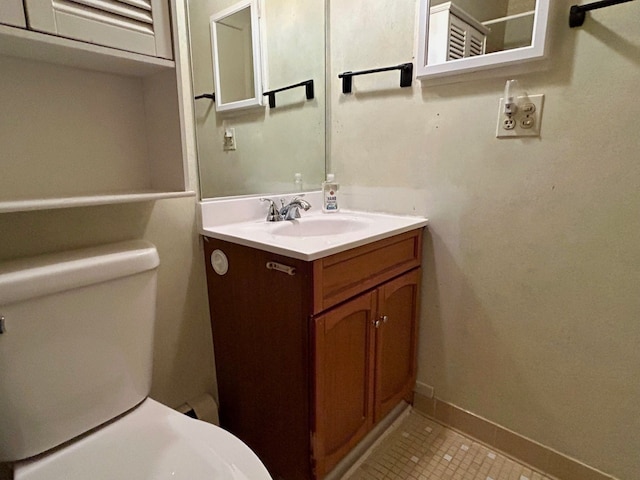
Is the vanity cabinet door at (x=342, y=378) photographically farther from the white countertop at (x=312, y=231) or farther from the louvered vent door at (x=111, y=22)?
the louvered vent door at (x=111, y=22)

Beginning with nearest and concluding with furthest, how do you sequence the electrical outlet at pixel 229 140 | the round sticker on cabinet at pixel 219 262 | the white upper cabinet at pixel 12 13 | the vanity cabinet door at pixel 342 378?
the white upper cabinet at pixel 12 13 → the vanity cabinet door at pixel 342 378 → the round sticker on cabinet at pixel 219 262 → the electrical outlet at pixel 229 140

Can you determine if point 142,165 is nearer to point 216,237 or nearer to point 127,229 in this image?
point 127,229

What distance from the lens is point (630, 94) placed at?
3.09 ft

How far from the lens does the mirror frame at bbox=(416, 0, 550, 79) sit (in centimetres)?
101

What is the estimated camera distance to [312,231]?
4.63 ft

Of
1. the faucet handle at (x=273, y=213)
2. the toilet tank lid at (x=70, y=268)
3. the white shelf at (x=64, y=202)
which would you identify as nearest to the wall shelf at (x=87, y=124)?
the white shelf at (x=64, y=202)

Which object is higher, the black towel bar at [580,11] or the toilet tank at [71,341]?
the black towel bar at [580,11]

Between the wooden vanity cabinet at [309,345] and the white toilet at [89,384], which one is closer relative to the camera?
the white toilet at [89,384]

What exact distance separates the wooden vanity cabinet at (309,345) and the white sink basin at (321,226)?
0.71 feet

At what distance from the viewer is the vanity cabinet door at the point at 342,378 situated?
1021mm

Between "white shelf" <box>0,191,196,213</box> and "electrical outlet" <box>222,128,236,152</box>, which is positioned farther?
"electrical outlet" <box>222,128,236,152</box>

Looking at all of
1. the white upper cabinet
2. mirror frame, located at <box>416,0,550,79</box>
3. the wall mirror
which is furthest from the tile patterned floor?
the white upper cabinet

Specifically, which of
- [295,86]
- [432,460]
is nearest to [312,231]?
[295,86]

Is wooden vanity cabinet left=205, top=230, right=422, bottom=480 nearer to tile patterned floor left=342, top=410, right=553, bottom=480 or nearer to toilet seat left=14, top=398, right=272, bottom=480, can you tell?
tile patterned floor left=342, top=410, right=553, bottom=480
